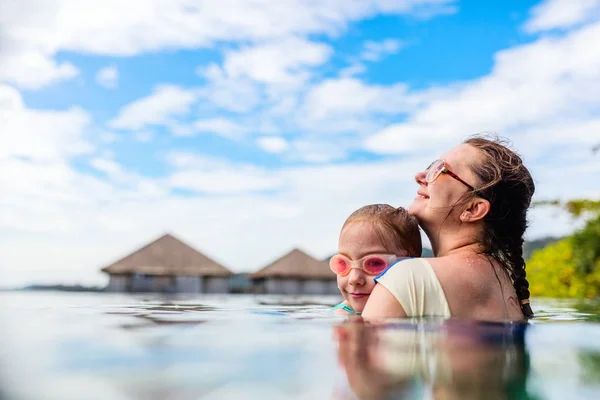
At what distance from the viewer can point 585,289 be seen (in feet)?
29.0

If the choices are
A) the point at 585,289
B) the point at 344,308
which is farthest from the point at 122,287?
the point at 344,308

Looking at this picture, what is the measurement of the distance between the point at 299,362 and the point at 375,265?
4.60 feet

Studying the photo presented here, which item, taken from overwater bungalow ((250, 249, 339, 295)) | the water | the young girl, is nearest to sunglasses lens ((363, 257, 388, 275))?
the young girl

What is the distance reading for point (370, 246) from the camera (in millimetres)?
2592

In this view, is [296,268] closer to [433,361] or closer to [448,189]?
[448,189]

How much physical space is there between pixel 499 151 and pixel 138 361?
5.85ft

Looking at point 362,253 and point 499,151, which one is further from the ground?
point 499,151

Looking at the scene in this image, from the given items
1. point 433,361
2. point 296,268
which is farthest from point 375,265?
point 296,268

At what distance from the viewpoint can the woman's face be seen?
2320mm

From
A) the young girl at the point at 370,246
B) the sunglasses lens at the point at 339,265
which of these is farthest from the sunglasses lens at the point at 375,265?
the sunglasses lens at the point at 339,265

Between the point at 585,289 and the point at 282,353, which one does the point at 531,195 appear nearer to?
the point at 282,353

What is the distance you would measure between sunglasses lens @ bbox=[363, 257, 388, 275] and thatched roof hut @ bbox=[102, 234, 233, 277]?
53.0ft

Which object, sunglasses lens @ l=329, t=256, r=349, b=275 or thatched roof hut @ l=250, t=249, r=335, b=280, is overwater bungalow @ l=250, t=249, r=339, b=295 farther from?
sunglasses lens @ l=329, t=256, r=349, b=275

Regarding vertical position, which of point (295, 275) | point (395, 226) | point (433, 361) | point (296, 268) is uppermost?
point (395, 226)
